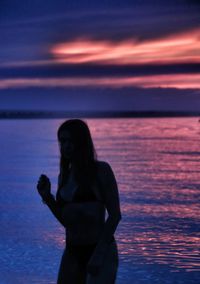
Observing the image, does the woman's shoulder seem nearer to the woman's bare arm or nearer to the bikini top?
the bikini top

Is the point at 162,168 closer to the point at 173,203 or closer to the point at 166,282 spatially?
the point at 173,203

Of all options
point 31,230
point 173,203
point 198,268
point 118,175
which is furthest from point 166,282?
point 118,175

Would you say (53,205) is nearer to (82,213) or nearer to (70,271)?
(82,213)

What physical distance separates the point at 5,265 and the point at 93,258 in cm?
473

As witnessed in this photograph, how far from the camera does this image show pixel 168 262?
25.3 feet

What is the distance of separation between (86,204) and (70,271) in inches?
11.0

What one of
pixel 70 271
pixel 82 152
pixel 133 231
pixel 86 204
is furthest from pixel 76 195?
pixel 133 231

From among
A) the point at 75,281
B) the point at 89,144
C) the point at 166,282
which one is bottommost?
the point at 166,282

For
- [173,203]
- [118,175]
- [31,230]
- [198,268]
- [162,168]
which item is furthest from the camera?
[162,168]

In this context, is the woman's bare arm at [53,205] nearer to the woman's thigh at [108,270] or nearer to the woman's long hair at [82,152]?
the woman's long hair at [82,152]

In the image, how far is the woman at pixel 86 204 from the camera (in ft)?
8.21

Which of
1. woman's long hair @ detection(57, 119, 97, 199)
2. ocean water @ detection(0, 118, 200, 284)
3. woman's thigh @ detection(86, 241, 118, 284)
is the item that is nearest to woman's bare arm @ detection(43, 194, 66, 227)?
woman's long hair @ detection(57, 119, 97, 199)

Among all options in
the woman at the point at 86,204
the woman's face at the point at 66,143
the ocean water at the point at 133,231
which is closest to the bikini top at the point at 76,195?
the woman at the point at 86,204

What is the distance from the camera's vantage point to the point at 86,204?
8.26 feet
